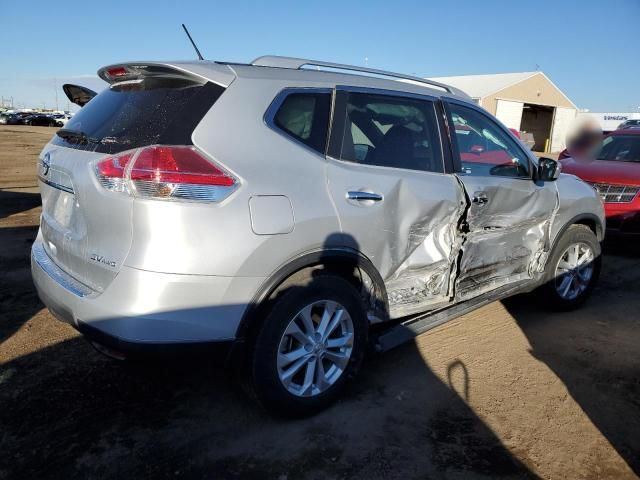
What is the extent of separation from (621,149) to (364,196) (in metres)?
6.95

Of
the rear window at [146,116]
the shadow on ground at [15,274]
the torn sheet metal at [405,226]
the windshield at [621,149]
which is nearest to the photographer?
the rear window at [146,116]

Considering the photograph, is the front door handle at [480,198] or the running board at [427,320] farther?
the front door handle at [480,198]

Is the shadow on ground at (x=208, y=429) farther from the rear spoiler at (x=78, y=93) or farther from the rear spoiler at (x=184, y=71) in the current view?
the rear spoiler at (x=78, y=93)

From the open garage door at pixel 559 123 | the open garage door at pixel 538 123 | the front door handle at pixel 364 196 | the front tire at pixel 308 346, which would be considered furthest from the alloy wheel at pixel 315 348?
the open garage door at pixel 538 123

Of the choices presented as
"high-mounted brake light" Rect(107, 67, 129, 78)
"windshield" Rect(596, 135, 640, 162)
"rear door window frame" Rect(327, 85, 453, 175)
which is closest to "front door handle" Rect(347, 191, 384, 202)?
"rear door window frame" Rect(327, 85, 453, 175)

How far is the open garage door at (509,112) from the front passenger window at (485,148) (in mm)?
32731

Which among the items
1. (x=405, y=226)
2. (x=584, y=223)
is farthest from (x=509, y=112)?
(x=405, y=226)

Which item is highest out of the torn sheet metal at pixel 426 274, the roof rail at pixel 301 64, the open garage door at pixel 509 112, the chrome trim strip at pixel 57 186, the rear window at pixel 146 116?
the open garage door at pixel 509 112

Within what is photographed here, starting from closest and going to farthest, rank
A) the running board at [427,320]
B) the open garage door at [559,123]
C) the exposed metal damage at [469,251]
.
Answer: the running board at [427,320]
the exposed metal damage at [469,251]
the open garage door at [559,123]

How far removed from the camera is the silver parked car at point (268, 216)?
232 cm

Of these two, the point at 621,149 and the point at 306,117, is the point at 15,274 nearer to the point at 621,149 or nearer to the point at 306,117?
the point at 306,117

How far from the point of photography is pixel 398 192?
10.1ft

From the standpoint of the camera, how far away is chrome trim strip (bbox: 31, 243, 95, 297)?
2537mm

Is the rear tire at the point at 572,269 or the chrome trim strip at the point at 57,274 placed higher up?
the chrome trim strip at the point at 57,274
